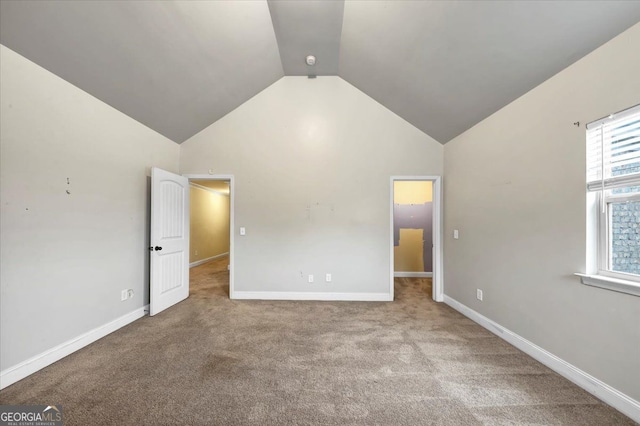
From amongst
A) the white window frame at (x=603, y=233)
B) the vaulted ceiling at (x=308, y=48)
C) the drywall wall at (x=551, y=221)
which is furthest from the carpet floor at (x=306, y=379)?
the vaulted ceiling at (x=308, y=48)

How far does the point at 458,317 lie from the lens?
294 centimetres

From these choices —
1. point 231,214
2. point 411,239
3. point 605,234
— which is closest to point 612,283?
point 605,234

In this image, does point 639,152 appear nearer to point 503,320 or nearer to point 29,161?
point 503,320

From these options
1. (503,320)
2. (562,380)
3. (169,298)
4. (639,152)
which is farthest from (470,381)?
(169,298)

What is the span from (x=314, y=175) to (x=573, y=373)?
3316mm

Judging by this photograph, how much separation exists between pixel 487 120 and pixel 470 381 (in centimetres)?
270

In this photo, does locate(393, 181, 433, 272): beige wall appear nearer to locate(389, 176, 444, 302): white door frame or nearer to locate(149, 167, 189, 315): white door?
locate(389, 176, 444, 302): white door frame

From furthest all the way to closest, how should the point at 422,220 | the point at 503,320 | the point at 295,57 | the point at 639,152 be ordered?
the point at 422,220 < the point at 295,57 < the point at 503,320 < the point at 639,152

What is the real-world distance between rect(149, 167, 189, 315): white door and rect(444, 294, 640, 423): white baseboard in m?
4.10

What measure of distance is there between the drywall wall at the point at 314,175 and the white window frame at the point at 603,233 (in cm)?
196

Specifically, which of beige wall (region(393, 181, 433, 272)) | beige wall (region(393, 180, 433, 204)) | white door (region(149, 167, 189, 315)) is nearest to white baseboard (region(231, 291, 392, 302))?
white door (region(149, 167, 189, 315))

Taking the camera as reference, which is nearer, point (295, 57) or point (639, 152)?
point (639, 152)

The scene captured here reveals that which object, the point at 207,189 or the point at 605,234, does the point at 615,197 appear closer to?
the point at 605,234

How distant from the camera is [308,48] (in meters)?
3.02
